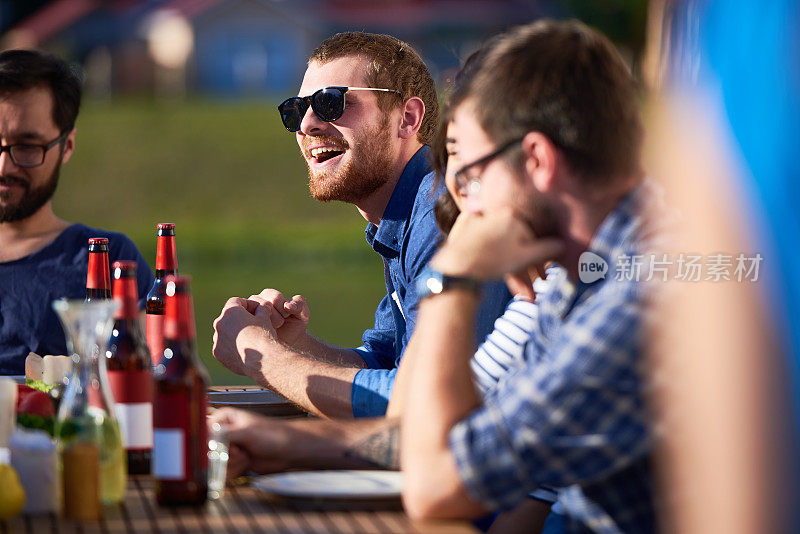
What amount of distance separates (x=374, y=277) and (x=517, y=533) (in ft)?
67.5

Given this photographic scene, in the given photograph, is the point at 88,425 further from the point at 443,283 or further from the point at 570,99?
the point at 570,99

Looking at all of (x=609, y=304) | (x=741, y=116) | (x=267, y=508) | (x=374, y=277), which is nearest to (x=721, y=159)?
(x=741, y=116)

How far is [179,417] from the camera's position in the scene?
1.68m

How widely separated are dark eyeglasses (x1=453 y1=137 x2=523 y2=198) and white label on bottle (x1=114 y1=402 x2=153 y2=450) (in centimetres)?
69

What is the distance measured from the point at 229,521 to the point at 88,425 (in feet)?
0.87

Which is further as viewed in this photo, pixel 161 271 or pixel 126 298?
pixel 161 271

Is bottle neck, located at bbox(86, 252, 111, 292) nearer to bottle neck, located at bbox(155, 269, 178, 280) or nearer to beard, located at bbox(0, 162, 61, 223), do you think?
bottle neck, located at bbox(155, 269, 178, 280)

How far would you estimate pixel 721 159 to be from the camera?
0.76m

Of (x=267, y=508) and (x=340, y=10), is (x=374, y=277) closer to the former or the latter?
(x=267, y=508)

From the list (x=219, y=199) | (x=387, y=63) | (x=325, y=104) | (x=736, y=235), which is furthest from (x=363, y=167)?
(x=219, y=199)

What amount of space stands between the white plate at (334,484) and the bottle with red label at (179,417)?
137 millimetres

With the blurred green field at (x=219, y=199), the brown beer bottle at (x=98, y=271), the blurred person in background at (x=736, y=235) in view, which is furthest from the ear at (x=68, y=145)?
the blurred green field at (x=219, y=199)

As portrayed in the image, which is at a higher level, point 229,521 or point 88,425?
point 88,425

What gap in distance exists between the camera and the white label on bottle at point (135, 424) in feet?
6.33
